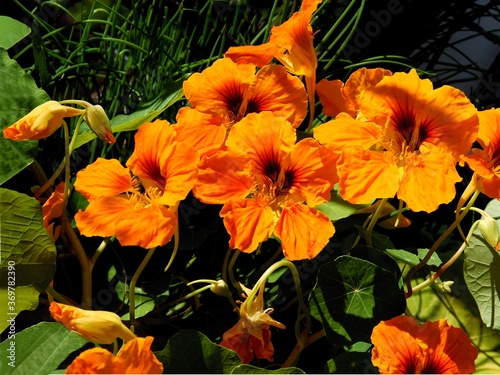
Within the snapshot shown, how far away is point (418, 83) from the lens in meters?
0.67

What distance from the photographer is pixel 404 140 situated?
2.26 ft

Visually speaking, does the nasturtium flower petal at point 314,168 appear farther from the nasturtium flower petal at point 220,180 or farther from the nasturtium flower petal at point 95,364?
the nasturtium flower petal at point 95,364

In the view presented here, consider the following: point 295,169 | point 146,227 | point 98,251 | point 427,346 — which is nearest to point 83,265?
point 98,251

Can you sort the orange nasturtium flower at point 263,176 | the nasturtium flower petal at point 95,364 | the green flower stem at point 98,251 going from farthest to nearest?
the green flower stem at point 98,251
the orange nasturtium flower at point 263,176
the nasturtium flower petal at point 95,364

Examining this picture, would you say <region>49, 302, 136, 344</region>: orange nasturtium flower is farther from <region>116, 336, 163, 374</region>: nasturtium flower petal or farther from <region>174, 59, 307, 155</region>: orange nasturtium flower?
<region>174, 59, 307, 155</region>: orange nasturtium flower

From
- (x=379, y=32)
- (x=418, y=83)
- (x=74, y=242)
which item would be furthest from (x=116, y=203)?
(x=379, y=32)

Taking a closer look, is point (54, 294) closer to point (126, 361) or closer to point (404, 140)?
point (126, 361)

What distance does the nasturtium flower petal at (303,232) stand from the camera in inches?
24.7

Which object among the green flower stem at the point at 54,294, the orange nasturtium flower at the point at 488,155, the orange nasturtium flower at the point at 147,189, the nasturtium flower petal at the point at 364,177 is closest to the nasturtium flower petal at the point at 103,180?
the orange nasturtium flower at the point at 147,189

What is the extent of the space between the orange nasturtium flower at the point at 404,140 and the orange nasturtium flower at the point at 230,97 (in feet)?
0.21

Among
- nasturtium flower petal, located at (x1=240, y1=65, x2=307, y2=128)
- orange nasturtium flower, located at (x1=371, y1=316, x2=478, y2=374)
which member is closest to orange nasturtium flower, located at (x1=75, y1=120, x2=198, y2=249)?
nasturtium flower petal, located at (x1=240, y1=65, x2=307, y2=128)

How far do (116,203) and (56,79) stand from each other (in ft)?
1.06

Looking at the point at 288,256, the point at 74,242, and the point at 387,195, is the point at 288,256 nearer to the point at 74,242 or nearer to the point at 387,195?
the point at 387,195

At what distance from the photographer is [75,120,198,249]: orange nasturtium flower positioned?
0.64 m
